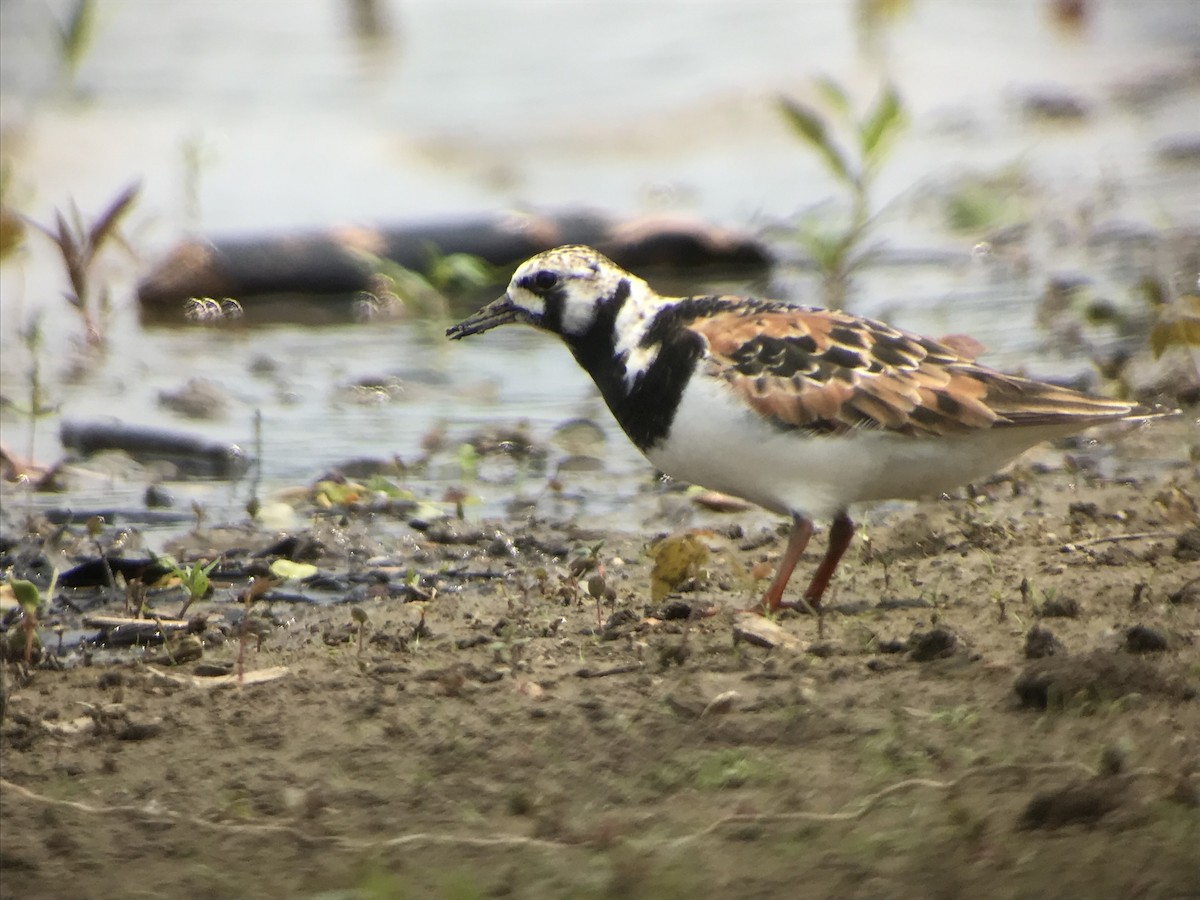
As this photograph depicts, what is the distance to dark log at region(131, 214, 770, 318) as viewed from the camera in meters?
9.53

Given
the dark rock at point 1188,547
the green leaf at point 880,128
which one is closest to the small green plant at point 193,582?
the dark rock at point 1188,547

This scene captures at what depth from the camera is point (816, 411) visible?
4680 millimetres

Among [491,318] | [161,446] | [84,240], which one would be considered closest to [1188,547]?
[491,318]

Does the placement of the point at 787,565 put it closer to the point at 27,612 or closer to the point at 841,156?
the point at 27,612

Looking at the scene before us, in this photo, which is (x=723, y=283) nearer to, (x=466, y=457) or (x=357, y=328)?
(x=357, y=328)

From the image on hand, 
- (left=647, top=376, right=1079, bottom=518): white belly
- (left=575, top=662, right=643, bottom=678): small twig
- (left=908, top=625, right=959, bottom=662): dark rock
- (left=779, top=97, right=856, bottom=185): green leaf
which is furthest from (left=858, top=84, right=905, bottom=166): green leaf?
(left=575, top=662, right=643, bottom=678): small twig

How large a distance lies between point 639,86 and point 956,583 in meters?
11.2

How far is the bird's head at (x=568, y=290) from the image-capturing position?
5242 millimetres

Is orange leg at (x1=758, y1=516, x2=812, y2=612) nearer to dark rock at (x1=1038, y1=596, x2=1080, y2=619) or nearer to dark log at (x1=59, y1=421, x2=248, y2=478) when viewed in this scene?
dark rock at (x1=1038, y1=596, x2=1080, y2=619)

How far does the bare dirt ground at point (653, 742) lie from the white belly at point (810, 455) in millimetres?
256

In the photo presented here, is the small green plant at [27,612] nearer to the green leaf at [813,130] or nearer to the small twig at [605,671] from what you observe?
the small twig at [605,671]

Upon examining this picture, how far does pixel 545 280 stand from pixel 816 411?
1050mm

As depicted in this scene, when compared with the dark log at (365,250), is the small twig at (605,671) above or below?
below

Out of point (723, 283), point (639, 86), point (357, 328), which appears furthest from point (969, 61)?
point (357, 328)
